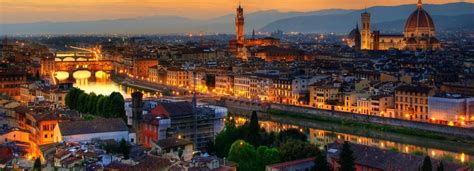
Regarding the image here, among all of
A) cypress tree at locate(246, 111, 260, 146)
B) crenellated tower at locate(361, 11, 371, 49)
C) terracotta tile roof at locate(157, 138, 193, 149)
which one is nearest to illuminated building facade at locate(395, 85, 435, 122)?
cypress tree at locate(246, 111, 260, 146)

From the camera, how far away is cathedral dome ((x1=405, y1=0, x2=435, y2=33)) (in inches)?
2037

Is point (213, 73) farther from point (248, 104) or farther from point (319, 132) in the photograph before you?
point (319, 132)

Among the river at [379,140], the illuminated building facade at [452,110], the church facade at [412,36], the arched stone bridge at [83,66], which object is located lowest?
the river at [379,140]

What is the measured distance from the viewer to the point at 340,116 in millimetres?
19375

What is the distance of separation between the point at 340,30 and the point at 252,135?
18478cm

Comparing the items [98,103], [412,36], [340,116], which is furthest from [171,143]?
[412,36]

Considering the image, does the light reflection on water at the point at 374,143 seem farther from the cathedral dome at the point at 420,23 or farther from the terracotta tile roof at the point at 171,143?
the cathedral dome at the point at 420,23

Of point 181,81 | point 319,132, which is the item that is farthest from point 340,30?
point 319,132

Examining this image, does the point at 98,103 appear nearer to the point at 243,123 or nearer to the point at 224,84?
the point at 243,123

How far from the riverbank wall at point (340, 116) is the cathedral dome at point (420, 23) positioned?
31.9 meters

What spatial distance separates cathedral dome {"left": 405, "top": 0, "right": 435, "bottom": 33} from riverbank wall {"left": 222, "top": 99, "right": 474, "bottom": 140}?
1255 inches

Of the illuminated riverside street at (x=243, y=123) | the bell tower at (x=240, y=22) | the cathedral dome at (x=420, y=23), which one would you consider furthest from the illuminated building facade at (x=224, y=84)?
the cathedral dome at (x=420, y=23)

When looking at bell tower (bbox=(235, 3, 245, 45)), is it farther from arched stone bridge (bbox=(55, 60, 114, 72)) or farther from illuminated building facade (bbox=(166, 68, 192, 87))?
illuminated building facade (bbox=(166, 68, 192, 87))

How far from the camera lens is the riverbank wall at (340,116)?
53.0 feet
